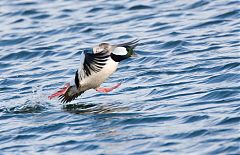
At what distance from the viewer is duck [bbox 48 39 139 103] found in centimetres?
1060

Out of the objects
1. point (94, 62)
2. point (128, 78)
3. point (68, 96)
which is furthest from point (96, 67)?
point (128, 78)

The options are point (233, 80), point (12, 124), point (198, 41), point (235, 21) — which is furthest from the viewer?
point (235, 21)

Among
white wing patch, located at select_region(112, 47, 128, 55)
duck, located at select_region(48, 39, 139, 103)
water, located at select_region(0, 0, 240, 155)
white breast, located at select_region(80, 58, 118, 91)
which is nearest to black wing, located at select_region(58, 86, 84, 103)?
duck, located at select_region(48, 39, 139, 103)

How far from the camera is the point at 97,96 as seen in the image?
11.8m

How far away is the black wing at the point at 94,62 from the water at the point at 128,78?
56cm

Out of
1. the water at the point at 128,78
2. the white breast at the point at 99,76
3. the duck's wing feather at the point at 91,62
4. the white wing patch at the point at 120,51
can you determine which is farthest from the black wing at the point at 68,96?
the white wing patch at the point at 120,51

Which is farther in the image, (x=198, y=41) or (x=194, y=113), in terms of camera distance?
(x=198, y=41)

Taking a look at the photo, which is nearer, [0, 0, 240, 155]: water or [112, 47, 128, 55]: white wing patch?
[0, 0, 240, 155]: water

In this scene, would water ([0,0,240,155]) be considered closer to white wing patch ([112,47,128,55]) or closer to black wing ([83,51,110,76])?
black wing ([83,51,110,76])

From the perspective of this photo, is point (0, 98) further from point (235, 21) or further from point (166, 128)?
point (235, 21)

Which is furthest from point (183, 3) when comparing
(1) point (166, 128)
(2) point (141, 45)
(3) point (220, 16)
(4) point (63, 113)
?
(1) point (166, 128)

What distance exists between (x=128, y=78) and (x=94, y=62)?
2052 millimetres

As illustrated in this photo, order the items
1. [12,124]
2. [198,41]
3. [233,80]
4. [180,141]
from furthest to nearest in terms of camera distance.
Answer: [198,41]
[233,80]
[12,124]
[180,141]

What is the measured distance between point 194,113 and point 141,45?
4.98m
